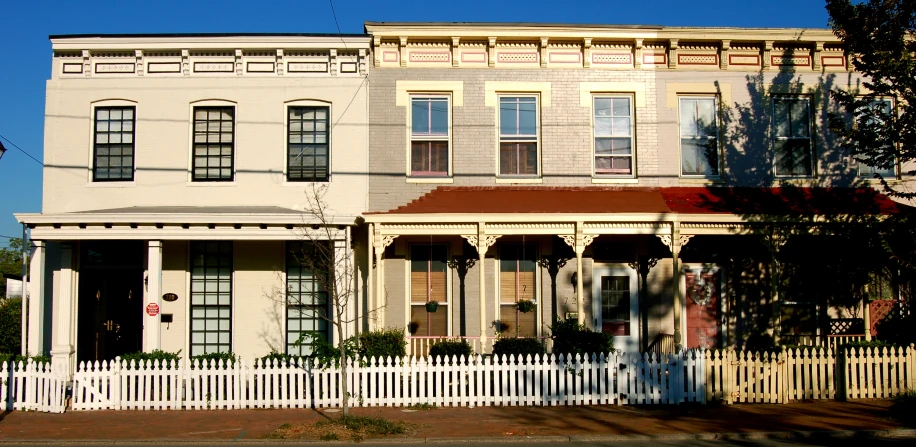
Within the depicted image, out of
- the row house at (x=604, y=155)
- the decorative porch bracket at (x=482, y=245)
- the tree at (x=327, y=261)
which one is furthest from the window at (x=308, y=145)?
the decorative porch bracket at (x=482, y=245)

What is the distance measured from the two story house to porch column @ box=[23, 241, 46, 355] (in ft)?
4.00

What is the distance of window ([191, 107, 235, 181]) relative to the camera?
17.3m

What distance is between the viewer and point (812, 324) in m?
17.5

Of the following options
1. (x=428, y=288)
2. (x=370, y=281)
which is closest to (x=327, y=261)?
(x=370, y=281)

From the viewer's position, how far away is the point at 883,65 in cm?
1409

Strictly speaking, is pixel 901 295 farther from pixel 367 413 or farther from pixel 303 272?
pixel 303 272

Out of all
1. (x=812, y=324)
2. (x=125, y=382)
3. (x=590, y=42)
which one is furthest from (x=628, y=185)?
(x=125, y=382)

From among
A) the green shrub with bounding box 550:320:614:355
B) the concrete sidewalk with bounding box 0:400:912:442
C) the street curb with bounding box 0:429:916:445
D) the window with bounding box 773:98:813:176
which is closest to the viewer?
the street curb with bounding box 0:429:916:445

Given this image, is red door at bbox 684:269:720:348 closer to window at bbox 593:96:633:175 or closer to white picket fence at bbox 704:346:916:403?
window at bbox 593:96:633:175

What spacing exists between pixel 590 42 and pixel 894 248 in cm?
738

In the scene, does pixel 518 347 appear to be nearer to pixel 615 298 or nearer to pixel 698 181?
pixel 615 298

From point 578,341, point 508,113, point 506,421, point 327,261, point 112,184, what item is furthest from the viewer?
point 508,113

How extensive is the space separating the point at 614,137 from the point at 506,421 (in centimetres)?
766

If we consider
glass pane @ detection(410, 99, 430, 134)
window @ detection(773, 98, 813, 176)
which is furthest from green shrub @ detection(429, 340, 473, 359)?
window @ detection(773, 98, 813, 176)
